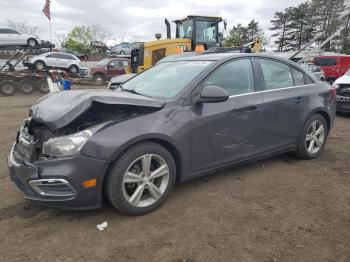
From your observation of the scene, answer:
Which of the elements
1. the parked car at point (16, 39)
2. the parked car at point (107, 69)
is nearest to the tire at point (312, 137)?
the parked car at point (107, 69)

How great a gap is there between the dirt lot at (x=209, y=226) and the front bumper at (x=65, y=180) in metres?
0.29

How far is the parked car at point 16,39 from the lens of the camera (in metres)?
17.8

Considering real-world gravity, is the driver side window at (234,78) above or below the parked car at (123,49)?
below

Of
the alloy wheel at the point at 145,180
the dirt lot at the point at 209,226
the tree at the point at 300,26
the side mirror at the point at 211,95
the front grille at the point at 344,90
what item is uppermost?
the tree at the point at 300,26

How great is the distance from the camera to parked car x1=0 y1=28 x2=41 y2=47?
58.2 ft

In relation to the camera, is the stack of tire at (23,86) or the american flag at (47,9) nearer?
the stack of tire at (23,86)

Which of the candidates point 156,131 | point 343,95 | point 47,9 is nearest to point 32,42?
point 47,9

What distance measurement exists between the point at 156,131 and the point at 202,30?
31.9 feet

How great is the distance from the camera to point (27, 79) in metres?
15.7

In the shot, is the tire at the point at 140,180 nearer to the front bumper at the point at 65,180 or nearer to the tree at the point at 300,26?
the front bumper at the point at 65,180

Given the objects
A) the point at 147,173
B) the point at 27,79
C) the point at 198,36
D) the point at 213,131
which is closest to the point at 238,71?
the point at 213,131

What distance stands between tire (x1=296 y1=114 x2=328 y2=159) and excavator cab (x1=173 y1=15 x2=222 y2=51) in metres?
7.52

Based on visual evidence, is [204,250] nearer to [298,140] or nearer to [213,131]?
[213,131]

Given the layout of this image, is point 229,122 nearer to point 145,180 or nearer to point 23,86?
point 145,180
